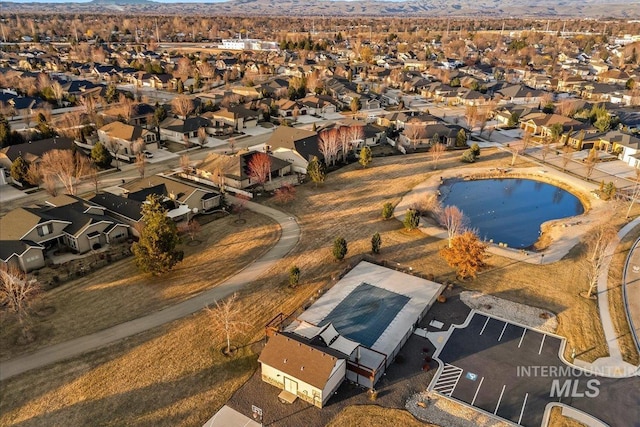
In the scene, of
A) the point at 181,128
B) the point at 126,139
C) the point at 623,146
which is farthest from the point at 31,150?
the point at 623,146

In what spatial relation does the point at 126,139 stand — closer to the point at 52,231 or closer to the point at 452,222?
the point at 52,231

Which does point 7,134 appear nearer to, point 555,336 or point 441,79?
point 555,336

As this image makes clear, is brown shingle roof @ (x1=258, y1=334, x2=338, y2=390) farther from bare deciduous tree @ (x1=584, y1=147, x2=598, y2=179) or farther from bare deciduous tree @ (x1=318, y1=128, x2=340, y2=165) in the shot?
bare deciduous tree @ (x1=584, y1=147, x2=598, y2=179)

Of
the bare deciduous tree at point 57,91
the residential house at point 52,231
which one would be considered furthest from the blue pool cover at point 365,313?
the bare deciduous tree at point 57,91

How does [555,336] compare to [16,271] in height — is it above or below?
below

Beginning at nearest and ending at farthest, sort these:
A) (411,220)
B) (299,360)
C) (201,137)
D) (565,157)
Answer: (299,360) < (411,220) < (565,157) < (201,137)

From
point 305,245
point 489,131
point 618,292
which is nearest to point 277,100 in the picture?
point 489,131
